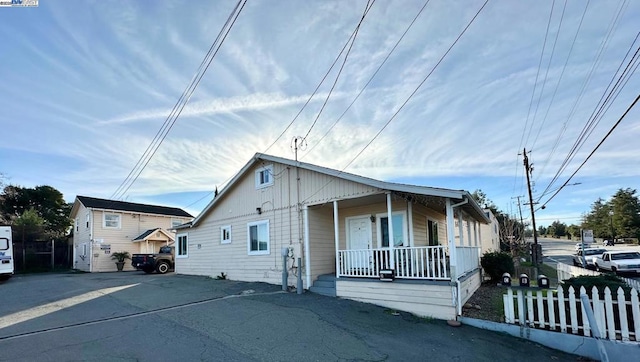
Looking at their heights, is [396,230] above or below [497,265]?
above

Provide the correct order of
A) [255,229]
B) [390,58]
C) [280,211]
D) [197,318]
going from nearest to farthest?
1. [197,318]
2. [390,58]
3. [280,211]
4. [255,229]

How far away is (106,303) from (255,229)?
18.8 ft

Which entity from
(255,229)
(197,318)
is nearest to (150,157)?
(255,229)

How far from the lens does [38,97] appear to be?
11.9 metres

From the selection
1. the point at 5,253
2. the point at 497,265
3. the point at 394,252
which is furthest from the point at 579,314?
the point at 5,253

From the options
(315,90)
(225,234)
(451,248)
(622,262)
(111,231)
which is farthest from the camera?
(111,231)

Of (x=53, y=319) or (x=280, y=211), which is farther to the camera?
(x=280, y=211)

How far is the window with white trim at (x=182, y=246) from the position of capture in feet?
60.7

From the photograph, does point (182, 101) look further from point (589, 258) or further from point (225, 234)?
point (589, 258)

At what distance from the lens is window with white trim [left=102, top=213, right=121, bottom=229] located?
83.2 ft

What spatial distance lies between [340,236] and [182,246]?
31.7 feet

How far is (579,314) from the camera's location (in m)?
6.82

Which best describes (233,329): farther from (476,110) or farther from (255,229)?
(476,110)

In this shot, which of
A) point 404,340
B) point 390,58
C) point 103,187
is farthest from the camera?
point 103,187
